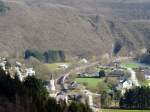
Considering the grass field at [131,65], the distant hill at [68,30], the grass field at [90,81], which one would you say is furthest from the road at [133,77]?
the distant hill at [68,30]

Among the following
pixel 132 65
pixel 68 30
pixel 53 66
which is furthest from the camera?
pixel 68 30

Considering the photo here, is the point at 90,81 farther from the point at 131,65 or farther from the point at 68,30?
the point at 68,30

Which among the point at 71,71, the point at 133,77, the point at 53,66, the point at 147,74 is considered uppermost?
the point at 53,66

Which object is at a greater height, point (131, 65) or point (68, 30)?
point (68, 30)

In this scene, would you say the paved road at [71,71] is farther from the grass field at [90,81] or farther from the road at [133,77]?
the road at [133,77]

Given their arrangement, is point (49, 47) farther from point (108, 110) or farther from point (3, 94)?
point (3, 94)

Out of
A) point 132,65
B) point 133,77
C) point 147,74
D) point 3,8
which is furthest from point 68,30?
point 133,77

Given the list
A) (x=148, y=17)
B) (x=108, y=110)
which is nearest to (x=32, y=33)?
(x=148, y=17)

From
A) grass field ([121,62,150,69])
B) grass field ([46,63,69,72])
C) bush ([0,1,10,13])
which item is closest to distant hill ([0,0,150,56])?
bush ([0,1,10,13])

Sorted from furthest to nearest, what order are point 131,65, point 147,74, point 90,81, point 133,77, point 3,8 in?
point 3,8 → point 131,65 → point 147,74 → point 133,77 → point 90,81
